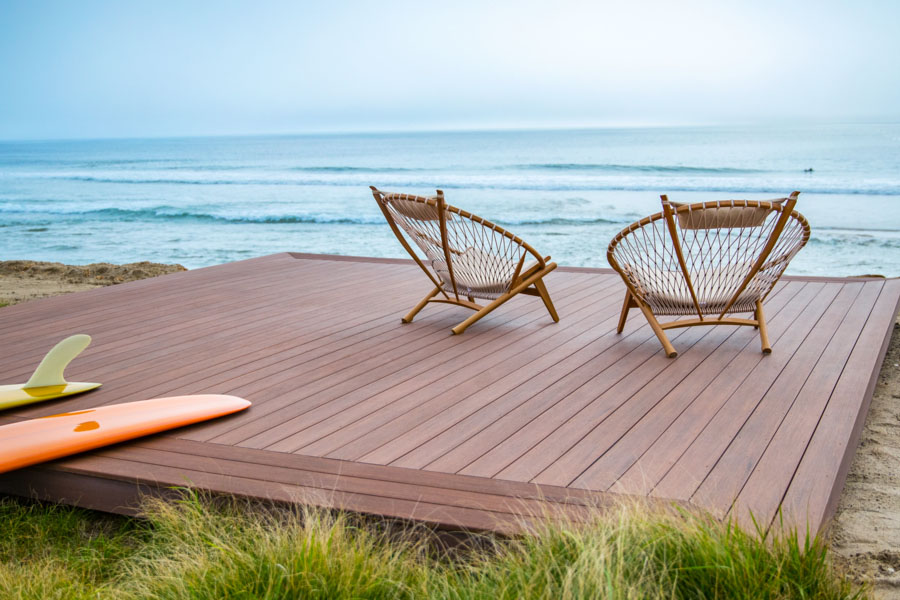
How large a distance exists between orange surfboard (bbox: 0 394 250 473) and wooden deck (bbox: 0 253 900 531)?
5cm

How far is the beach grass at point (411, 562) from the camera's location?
1707 millimetres

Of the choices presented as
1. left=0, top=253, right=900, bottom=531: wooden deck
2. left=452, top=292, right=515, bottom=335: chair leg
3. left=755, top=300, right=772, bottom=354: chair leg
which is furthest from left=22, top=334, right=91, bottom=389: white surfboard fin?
left=755, top=300, right=772, bottom=354: chair leg

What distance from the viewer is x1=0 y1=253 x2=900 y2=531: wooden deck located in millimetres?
2328

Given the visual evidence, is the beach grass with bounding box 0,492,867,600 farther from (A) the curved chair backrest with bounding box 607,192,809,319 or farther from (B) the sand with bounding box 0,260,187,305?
(B) the sand with bounding box 0,260,187,305

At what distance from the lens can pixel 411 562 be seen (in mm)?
2014

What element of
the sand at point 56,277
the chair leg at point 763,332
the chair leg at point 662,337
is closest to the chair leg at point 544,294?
the chair leg at point 662,337

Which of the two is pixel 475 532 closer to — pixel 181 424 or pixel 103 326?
pixel 181 424

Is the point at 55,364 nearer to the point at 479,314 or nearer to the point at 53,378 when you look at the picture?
the point at 53,378

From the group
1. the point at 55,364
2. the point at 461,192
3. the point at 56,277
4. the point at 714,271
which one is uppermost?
the point at 714,271

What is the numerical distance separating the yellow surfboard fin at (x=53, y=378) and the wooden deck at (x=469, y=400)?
0.08 metres

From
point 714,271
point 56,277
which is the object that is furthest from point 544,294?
point 56,277

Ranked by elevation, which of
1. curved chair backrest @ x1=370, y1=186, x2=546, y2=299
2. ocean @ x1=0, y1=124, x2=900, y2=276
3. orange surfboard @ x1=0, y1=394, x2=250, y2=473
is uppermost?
curved chair backrest @ x1=370, y1=186, x2=546, y2=299

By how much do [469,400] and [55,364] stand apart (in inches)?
73.9

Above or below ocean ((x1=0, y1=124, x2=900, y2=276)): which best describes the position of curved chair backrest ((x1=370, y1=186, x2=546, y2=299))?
above
